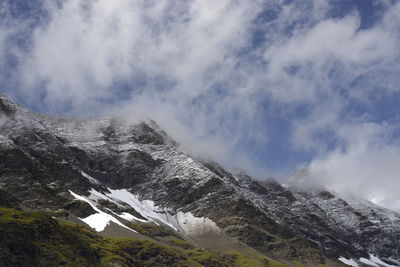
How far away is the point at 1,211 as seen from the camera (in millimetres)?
198625

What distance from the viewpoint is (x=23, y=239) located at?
16300cm

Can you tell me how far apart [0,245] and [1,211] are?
167ft

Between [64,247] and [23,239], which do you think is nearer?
[23,239]

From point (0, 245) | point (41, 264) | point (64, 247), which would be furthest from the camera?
point (64, 247)

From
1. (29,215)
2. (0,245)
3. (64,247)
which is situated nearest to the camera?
(0,245)

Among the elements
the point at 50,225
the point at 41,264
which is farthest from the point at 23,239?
the point at 50,225

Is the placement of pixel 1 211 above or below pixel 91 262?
above

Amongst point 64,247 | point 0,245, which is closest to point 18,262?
point 0,245

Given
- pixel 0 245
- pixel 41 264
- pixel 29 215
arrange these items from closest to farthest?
pixel 0 245 → pixel 41 264 → pixel 29 215

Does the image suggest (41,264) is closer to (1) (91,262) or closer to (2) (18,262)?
(2) (18,262)

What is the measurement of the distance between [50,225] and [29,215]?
40.4 ft

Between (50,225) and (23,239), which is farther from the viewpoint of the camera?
(50,225)

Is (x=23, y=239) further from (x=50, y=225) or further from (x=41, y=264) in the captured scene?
(x=50, y=225)

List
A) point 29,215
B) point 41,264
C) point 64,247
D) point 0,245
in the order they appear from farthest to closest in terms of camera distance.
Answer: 1. point 29,215
2. point 64,247
3. point 41,264
4. point 0,245
